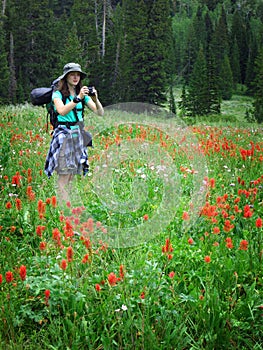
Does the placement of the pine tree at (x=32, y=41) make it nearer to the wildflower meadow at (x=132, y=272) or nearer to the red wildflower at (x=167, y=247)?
the wildflower meadow at (x=132, y=272)

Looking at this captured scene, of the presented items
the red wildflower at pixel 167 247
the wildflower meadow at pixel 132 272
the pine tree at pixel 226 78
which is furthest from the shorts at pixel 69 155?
the pine tree at pixel 226 78

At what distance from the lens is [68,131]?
542cm

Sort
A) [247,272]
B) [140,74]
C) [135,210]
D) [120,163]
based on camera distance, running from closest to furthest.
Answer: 1. [247,272]
2. [135,210]
3. [120,163]
4. [140,74]

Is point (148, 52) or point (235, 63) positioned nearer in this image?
point (148, 52)

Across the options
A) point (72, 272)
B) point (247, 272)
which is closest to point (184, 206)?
point (247, 272)

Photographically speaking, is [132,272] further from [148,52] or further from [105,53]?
[105,53]

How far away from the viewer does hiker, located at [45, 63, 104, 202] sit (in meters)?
5.33

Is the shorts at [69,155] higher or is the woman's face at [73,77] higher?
the woman's face at [73,77]

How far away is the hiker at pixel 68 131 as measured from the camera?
5.33 metres

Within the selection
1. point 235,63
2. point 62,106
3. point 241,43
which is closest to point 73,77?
point 62,106

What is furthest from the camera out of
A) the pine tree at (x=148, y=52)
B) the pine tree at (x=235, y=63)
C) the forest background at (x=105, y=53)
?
the pine tree at (x=235, y=63)

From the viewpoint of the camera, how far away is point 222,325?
2939mm

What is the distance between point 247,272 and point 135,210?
1.90 metres

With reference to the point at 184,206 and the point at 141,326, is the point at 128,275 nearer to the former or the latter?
the point at 141,326
